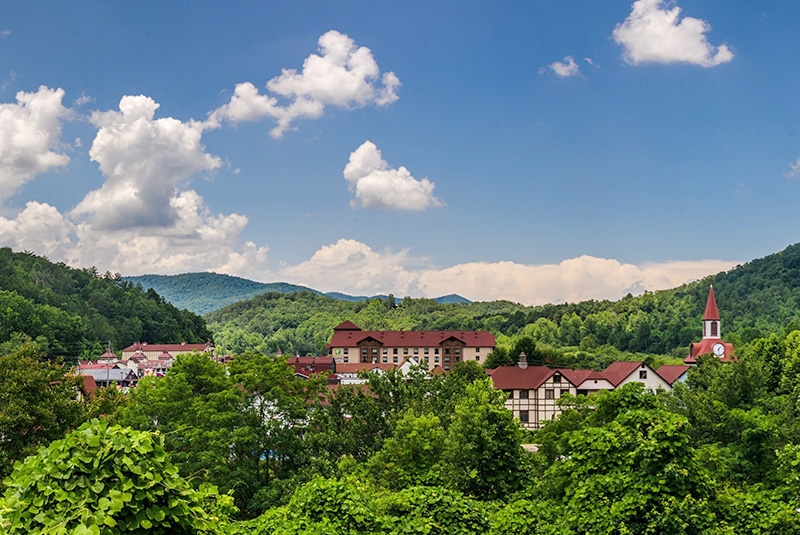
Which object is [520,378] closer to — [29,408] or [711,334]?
[711,334]

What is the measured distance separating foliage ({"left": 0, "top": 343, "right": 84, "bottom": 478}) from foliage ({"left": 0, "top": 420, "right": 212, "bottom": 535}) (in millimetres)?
15261

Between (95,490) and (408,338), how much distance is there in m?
96.8

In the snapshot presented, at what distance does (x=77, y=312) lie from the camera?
11556 centimetres

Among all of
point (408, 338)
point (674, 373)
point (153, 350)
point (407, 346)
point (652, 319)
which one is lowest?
point (153, 350)

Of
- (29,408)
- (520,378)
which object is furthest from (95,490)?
(520,378)

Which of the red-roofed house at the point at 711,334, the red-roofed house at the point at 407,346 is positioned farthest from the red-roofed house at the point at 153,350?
the red-roofed house at the point at 711,334

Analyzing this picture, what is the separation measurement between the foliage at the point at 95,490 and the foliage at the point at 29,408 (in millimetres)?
15261

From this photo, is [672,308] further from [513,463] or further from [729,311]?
[513,463]

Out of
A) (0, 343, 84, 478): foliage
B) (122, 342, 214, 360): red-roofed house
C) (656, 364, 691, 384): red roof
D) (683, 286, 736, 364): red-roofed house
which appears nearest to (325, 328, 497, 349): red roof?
(122, 342, 214, 360): red-roofed house

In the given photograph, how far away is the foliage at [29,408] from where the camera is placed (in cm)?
1809

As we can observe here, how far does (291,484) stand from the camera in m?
22.1

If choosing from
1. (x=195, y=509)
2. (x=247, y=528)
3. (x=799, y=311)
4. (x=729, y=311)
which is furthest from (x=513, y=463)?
(x=729, y=311)

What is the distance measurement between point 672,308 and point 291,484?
131 meters

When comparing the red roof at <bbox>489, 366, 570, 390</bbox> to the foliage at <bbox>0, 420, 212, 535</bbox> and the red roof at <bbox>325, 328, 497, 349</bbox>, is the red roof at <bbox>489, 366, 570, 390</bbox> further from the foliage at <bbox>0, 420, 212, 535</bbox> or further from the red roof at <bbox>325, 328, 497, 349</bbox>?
the foliage at <bbox>0, 420, 212, 535</bbox>
